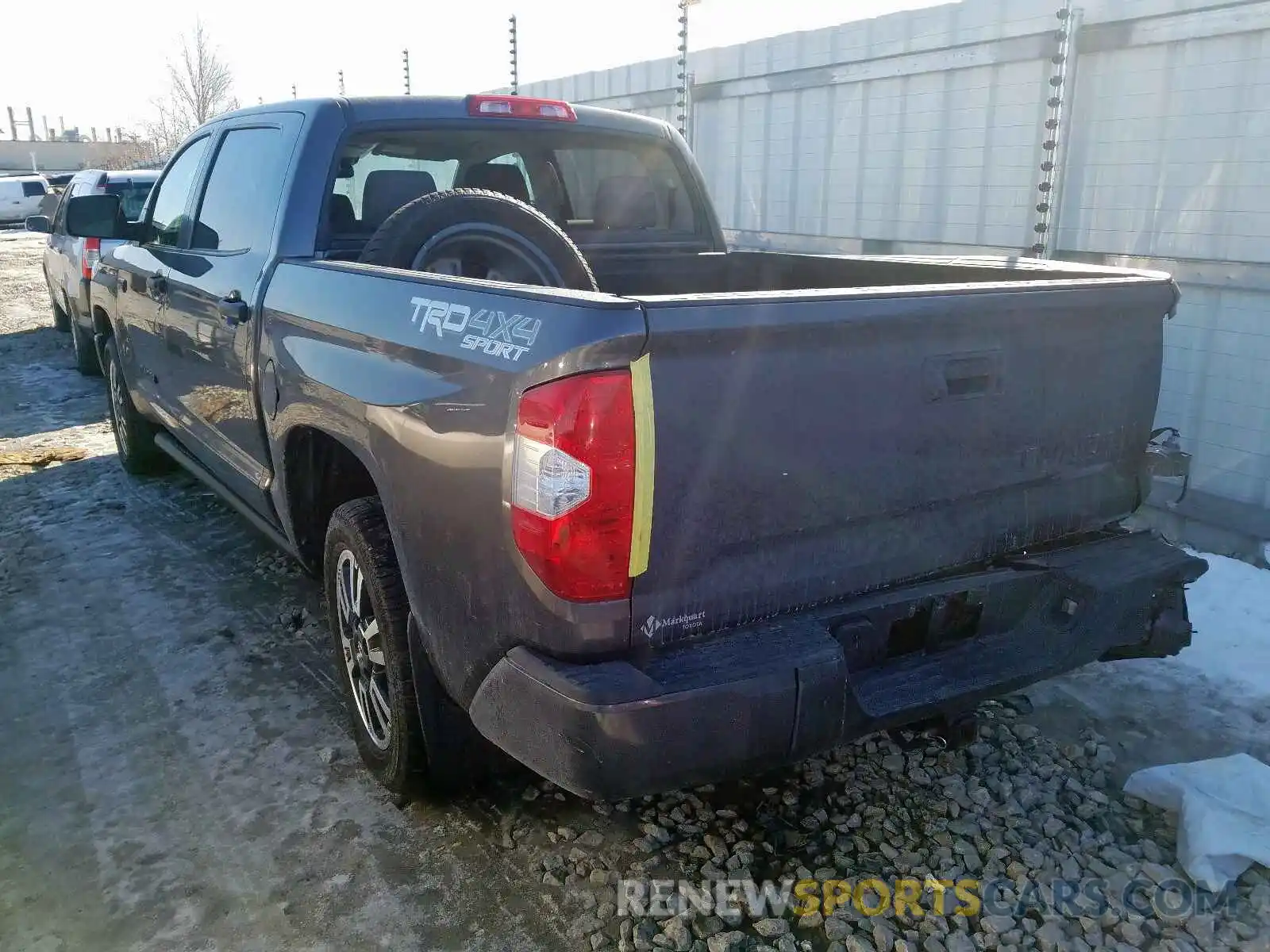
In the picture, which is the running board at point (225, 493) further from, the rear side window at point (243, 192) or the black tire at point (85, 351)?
the black tire at point (85, 351)

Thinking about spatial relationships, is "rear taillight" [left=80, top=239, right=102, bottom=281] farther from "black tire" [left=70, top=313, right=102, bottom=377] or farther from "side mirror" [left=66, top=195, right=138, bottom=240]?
"side mirror" [left=66, top=195, right=138, bottom=240]

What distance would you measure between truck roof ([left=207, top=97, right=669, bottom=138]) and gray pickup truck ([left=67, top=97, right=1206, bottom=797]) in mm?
15

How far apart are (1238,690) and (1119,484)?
131 centimetres

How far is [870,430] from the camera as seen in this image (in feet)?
7.69

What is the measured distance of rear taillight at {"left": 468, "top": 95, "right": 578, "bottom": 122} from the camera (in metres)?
3.91

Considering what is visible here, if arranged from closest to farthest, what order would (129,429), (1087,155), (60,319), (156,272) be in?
(156,272)
(1087,155)
(129,429)
(60,319)

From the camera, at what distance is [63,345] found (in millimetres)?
11414

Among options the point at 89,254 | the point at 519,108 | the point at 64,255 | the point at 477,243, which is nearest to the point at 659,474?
the point at 477,243

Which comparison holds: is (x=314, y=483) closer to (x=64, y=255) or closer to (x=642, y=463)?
(x=642, y=463)

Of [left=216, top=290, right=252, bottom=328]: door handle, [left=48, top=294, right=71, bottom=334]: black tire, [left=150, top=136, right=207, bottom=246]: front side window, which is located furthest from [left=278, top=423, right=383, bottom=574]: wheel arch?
[left=48, top=294, right=71, bottom=334]: black tire

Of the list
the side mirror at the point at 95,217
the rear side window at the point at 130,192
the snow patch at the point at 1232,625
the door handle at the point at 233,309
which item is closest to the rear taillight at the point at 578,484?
the door handle at the point at 233,309

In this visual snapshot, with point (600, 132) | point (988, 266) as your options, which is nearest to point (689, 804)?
point (988, 266)

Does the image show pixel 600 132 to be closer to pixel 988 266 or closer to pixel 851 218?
pixel 988 266
